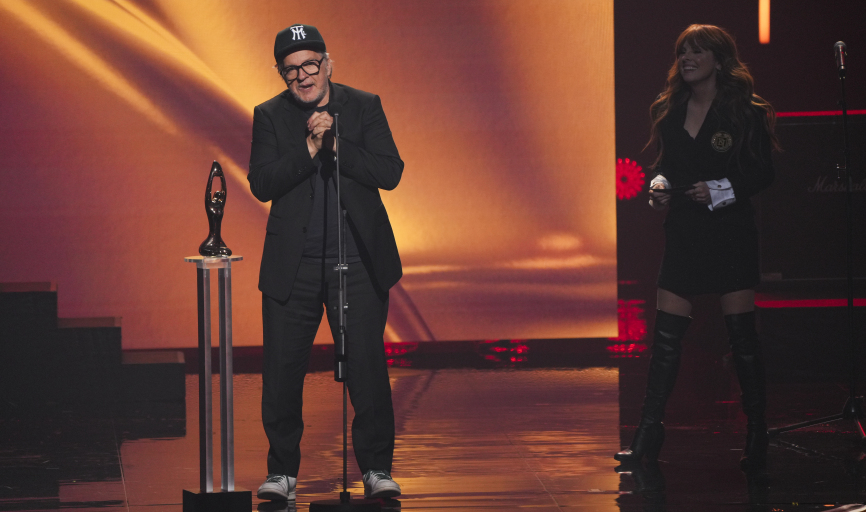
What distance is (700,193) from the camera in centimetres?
339

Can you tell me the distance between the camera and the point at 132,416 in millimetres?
4504

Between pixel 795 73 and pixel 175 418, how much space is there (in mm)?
4529

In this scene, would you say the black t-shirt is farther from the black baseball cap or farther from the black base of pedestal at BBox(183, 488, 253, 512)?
the black base of pedestal at BBox(183, 488, 253, 512)

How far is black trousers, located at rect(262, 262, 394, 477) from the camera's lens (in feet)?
10.1

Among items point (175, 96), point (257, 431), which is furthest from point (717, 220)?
point (175, 96)

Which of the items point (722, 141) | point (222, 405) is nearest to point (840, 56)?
point (722, 141)

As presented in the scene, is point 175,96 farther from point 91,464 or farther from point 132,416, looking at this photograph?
point 91,464

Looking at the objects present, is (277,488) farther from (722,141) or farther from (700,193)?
(722,141)

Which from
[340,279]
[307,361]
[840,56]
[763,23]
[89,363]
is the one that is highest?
[763,23]

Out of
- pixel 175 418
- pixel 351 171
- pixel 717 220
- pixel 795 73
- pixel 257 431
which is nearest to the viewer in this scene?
pixel 351 171

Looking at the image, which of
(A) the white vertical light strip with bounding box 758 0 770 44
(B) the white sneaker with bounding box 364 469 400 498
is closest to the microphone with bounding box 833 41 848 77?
(B) the white sneaker with bounding box 364 469 400 498

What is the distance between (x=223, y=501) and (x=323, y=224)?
821mm

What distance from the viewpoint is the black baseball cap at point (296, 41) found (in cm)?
294

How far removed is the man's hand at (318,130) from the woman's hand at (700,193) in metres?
1.20
